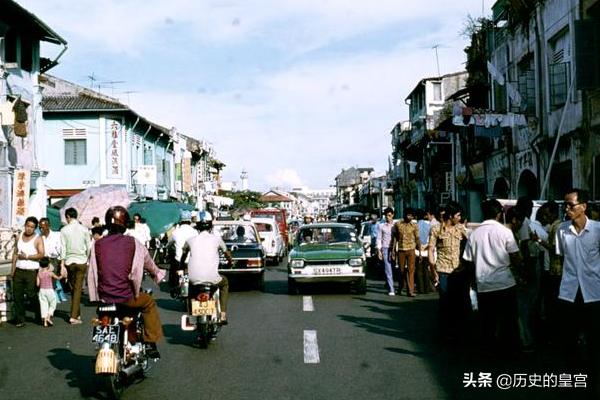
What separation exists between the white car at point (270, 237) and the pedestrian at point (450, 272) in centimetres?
1478

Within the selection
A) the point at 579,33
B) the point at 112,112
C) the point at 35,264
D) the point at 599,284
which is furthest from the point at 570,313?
the point at 112,112

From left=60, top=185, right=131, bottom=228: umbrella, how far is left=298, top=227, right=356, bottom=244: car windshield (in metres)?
9.20

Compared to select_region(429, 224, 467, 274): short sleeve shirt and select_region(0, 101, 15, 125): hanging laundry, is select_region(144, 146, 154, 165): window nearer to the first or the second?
select_region(0, 101, 15, 125): hanging laundry

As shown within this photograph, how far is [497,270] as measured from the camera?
836 centimetres

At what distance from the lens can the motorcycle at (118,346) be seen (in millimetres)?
6613

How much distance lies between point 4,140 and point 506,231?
65.2ft

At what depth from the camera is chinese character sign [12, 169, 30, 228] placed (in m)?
23.4

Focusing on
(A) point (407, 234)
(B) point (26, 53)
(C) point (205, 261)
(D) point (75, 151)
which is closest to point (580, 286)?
(C) point (205, 261)

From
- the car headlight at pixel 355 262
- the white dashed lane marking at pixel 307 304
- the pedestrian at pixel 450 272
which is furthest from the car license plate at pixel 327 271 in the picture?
the pedestrian at pixel 450 272

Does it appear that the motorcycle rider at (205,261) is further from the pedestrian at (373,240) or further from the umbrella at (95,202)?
the umbrella at (95,202)

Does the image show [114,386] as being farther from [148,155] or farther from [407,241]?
[148,155]

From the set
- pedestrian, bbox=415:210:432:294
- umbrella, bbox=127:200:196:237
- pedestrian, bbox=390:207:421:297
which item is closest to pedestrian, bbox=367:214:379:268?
pedestrian, bbox=415:210:432:294

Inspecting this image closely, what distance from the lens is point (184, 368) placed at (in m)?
8.27

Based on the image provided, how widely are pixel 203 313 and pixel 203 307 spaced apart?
0.25 ft
